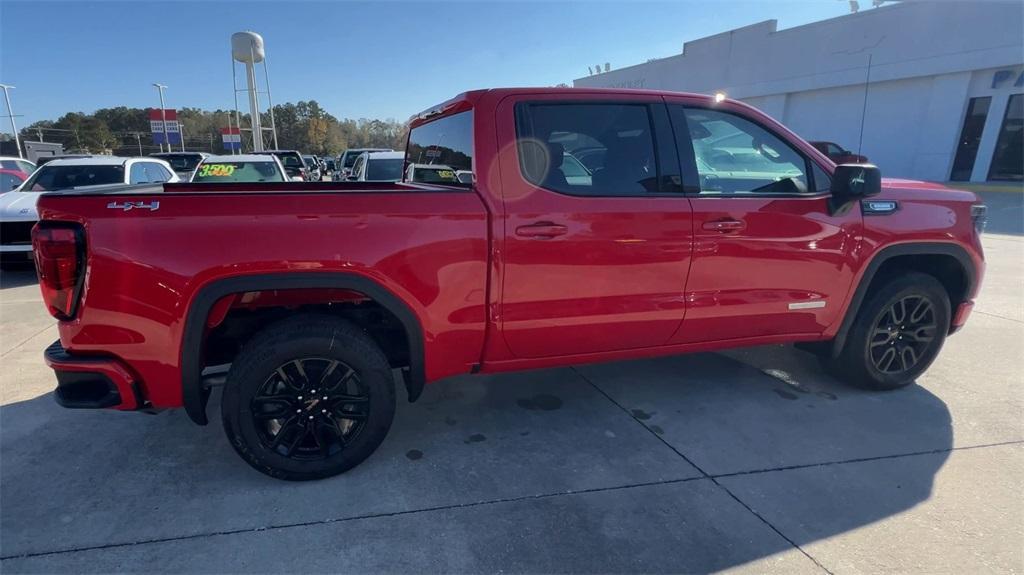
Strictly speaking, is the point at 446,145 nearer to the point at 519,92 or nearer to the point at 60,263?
the point at 519,92

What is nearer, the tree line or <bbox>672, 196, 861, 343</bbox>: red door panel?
<bbox>672, 196, 861, 343</bbox>: red door panel

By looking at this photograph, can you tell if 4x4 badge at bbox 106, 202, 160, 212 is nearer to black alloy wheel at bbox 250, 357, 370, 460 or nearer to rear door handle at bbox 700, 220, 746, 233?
black alloy wheel at bbox 250, 357, 370, 460

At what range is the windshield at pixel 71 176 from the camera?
830cm

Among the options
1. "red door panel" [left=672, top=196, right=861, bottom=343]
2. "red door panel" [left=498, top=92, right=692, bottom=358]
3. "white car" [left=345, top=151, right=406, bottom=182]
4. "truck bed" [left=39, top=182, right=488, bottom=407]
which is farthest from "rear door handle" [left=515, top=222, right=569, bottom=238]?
"white car" [left=345, top=151, right=406, bottom=182]

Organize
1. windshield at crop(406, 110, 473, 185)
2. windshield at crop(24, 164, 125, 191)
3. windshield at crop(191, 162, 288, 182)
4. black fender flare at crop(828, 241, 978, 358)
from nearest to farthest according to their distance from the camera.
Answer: windshield at crop(406, 110, 473, 185) → black fender flare at crop(828, 241, 978, 358) → windshield at crop(24, 164, 125, 191) → windshield at crop(191, 162, 288, 182)

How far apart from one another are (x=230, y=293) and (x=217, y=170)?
8.72 metres

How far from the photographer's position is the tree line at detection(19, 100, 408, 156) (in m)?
56.2

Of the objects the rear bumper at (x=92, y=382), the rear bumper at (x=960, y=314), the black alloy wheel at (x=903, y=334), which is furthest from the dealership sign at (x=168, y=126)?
the rear bumper at (x=960, y=314)

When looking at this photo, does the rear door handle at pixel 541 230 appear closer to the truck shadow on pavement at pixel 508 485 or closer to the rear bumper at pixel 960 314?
the truck shadow on pavement at pixel 508 485

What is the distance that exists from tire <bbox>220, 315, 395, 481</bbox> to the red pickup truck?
0.04 feet

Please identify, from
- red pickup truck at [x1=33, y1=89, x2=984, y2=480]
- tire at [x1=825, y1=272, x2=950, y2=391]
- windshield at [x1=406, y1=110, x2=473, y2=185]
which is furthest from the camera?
tire at [x1=825, y1=272, x2=950, y2=391]

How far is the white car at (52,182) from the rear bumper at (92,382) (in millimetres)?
5666

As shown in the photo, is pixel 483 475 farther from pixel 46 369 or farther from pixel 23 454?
pixel 46 369

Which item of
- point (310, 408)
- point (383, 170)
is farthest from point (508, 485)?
point (383, 170)
